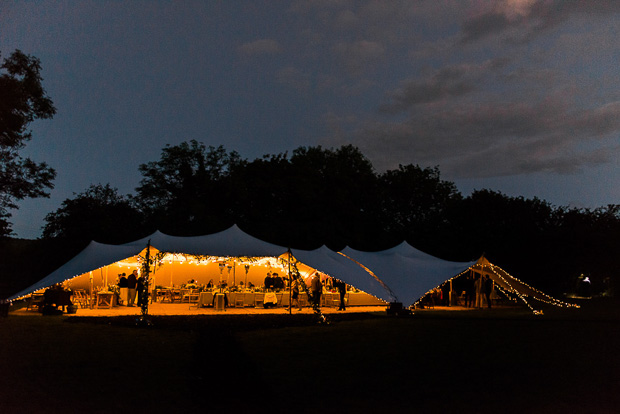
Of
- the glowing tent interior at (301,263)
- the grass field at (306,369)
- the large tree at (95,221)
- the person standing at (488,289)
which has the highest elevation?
the large tree at (95,221)

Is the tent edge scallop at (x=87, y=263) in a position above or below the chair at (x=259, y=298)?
above

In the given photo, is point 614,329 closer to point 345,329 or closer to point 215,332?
point 345,329

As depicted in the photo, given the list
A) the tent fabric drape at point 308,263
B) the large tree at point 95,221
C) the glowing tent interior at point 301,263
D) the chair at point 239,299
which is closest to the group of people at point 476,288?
the glowing tent interior at point 301,263

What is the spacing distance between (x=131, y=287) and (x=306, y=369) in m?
13.6

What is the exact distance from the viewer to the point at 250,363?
24.1 feet

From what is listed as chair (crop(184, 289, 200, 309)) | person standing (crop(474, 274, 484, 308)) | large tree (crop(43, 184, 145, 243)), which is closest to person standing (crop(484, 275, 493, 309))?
person standing (crop(474, 274, 484, 308))

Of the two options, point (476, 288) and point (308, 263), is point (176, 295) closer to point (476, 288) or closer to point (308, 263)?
point (308, 263)

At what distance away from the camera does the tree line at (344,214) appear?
3291 cm

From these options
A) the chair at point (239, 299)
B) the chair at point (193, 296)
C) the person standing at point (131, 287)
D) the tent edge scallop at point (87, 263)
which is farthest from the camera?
the chair at point (193, 296)

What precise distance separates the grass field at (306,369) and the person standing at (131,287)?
658 centimetres

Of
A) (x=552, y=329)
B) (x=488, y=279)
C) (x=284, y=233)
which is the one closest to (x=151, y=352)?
(x=552, y=329)

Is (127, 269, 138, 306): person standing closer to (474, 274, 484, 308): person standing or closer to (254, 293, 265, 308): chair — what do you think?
(254, 293, 265, 308): chair

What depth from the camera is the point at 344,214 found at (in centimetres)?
3372

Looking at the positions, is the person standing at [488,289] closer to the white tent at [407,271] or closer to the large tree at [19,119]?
the white tent at [407,271]
